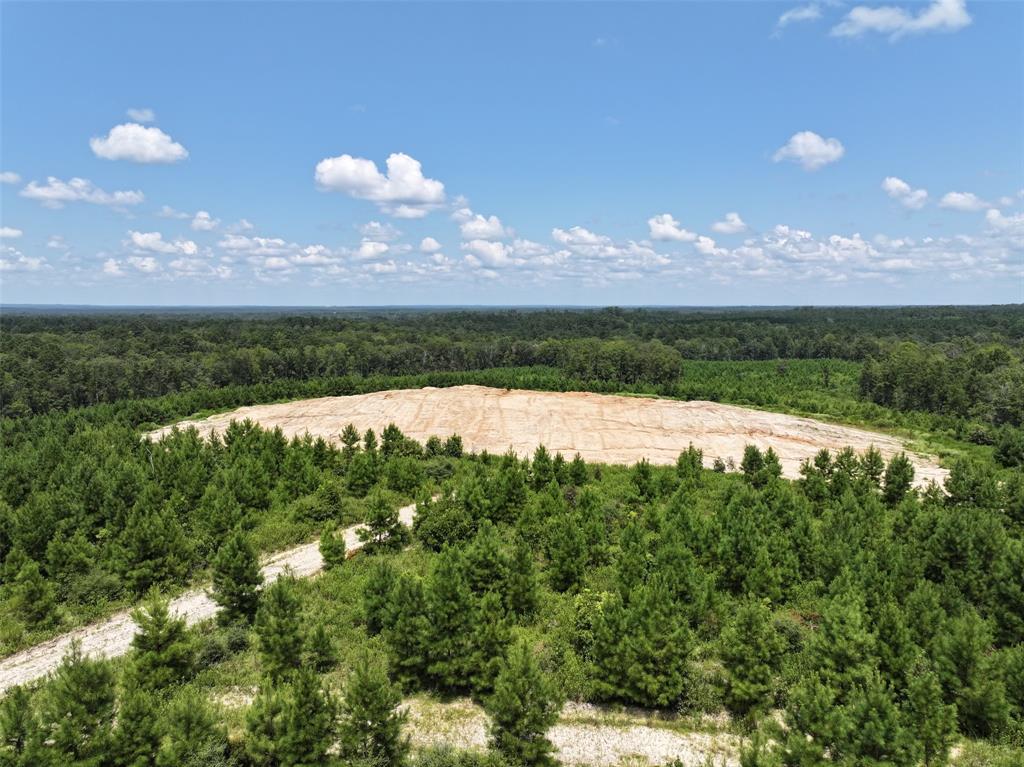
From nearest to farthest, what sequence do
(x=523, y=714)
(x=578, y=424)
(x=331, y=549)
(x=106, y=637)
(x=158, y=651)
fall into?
(x=523, y=714)
(x=158, y=651)
(x=106, y=637)
(x=331, y=549)
(x=578, y=424)

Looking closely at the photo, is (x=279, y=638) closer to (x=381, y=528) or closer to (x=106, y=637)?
(x=106, y=637)

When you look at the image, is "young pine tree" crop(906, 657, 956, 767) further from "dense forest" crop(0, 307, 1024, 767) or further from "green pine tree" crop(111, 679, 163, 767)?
"green pine tree" crop(111, 679, 163, 767)

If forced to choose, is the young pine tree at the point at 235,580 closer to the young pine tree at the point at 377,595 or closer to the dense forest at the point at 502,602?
the dense forest at the point at 502,602

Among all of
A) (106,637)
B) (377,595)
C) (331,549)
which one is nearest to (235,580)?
(331,549)

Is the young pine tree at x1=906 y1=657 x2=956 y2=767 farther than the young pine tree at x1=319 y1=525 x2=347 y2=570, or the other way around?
the young pine tree at x1=319 y1=525 x2=347 y2=570

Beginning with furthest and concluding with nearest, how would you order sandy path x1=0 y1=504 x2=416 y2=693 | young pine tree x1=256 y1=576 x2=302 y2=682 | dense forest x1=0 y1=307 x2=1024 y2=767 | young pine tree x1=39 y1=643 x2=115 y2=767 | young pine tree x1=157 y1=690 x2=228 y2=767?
sandy path x1=0 y1=504 x2=416 y2=693 → young pine tree x1=256 y1=576 x2=302 y2=682 → dense forest x1=0 y1=307 x2=1024 y2=767 → young pine tree x1=157 y1=690 x2=228 y2=767 → young pine tree x1=39 y1=643 x2=115 y2=767

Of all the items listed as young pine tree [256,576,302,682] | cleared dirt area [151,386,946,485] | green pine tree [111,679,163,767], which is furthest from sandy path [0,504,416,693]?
cleared dirt area [151,386,946,485]
